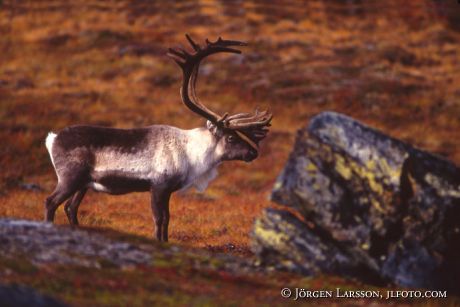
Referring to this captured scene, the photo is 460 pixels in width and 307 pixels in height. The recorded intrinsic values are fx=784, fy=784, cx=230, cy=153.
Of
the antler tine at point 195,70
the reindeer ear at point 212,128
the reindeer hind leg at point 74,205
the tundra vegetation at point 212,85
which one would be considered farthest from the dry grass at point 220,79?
the reindeer hind leg at point 74,205

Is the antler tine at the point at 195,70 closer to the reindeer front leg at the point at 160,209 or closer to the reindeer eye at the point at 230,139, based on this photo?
the reindeer eye at the point at 230,139

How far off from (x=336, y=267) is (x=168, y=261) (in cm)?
227

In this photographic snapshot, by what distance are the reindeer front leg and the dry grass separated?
4.83ft

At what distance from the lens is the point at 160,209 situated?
13.6 meters

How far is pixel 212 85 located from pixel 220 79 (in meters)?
0.93

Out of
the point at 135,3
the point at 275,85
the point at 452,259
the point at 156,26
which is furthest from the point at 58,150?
the point at 135,3

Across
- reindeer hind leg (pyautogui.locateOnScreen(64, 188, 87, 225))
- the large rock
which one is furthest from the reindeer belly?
the large rock

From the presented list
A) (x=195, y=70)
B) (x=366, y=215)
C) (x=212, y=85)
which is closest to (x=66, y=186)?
(x=195, y=70)

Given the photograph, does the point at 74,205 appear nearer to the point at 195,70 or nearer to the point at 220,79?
the point at 195,70

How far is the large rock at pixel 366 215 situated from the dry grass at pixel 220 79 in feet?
12.9

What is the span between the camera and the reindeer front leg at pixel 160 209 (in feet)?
44.4

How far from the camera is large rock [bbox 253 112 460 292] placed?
10625mm

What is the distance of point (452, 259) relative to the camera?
10.9 metres

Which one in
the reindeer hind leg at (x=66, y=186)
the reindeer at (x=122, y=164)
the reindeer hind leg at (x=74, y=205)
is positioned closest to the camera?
the reindeer hind leg at (x=66, y=186)
